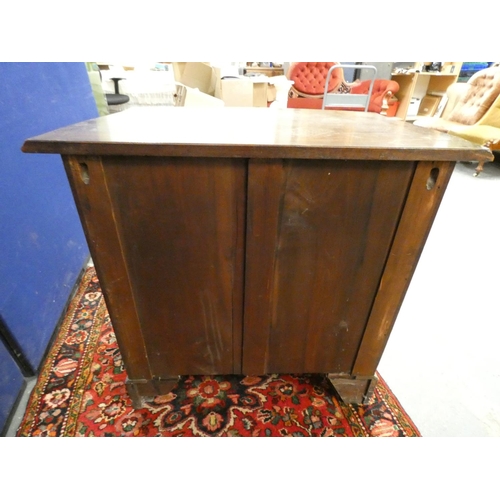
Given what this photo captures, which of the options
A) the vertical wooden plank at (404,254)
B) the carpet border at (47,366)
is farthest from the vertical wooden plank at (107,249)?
the vertical wooden plank at (404,254)

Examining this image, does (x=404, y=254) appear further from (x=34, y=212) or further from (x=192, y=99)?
(x=192, y=99)

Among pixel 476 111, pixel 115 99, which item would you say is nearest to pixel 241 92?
pixel 115 99

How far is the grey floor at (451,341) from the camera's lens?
1015 mm

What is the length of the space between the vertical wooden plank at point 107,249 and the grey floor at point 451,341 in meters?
0.50

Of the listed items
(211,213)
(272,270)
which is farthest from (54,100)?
(272,270)

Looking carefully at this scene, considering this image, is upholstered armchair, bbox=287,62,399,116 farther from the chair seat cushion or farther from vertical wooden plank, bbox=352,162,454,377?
vertical wooden plank, bbox=352,162,454,377

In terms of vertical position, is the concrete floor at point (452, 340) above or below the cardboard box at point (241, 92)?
below

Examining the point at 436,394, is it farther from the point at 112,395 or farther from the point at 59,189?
the point at 59,189

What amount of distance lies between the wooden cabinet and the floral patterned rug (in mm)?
5365

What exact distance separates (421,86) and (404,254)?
6025mm

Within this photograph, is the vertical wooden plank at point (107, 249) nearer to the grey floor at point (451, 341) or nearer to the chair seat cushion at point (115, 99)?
the grey floor at point (451, 341)

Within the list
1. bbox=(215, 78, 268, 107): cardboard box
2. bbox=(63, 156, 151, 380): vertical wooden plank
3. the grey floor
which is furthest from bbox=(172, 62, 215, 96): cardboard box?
bbox=(63, 156, 151, 380): vertical wooden plank

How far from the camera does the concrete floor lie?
1.02 m

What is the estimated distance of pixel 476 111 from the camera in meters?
3.35
